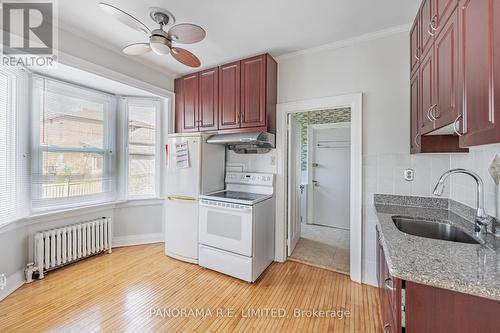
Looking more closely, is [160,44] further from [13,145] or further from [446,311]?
[446,311]

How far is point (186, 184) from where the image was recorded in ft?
8.96

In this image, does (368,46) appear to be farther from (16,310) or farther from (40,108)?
(16,310)

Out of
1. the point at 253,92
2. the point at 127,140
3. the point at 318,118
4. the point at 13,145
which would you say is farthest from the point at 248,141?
the point at 13,145

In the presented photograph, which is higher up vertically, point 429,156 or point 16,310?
point 429,156

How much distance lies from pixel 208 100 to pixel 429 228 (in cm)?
271

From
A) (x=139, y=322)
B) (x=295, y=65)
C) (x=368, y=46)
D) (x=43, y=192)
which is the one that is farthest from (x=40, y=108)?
(x=368, y=46)

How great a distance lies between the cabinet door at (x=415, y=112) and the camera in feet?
5.43

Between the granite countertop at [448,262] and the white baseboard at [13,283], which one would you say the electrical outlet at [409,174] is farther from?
the white baseboard at [13,283]

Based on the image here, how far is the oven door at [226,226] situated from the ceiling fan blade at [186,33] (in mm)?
1611

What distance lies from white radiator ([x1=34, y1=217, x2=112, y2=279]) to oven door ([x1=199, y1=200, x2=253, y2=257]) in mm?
1420

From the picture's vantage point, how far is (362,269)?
2230 millimetres

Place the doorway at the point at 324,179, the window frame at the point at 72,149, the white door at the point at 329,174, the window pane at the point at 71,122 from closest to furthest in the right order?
the window frame at the point at 72,149 → the window pane at the point at 71,122 → the doorway at the point at 324,179 → the white door at the point at 329,174

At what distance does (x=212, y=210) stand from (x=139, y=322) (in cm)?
117

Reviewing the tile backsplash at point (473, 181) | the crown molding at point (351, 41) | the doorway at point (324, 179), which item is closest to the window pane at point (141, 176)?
the doorway at point (324, 179)
